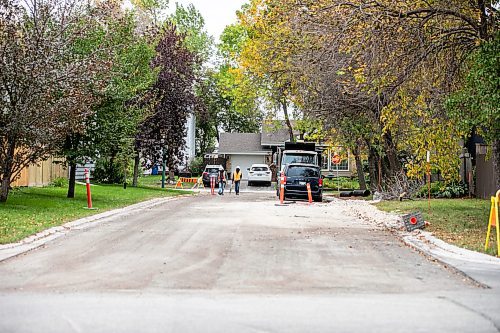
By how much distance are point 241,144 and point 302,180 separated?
3476cm

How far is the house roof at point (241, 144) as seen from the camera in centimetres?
6525

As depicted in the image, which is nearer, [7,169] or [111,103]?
[7,169]

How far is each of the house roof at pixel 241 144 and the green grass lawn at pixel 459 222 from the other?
39.9m

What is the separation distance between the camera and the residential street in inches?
272

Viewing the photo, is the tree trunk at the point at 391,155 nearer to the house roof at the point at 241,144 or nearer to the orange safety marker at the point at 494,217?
the orange safety marker at the point at 494,217

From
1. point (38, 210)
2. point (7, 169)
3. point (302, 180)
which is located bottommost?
point (38, 210)

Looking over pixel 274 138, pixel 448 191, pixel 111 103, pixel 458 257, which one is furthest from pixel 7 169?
pixel 274 138

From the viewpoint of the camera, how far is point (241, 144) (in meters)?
66.2

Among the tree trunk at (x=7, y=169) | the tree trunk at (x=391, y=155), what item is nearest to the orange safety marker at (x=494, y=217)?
the tree trunk at (x=7, y=169)

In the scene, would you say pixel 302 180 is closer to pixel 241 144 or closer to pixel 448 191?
pixel 448 191

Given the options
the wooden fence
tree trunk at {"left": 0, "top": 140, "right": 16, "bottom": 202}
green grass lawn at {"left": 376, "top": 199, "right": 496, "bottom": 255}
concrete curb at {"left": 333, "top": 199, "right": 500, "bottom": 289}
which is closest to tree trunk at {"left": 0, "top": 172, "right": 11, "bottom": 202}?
tree trunk at {"left": 0, "top": 140, "right": 16, "bottom": 202}

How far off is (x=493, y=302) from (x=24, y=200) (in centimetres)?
1791

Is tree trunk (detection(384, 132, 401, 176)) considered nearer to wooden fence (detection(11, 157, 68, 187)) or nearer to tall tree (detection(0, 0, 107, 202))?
tall tree (detection(0, 0, 107, 202))

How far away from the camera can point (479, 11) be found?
17500 millimetres
